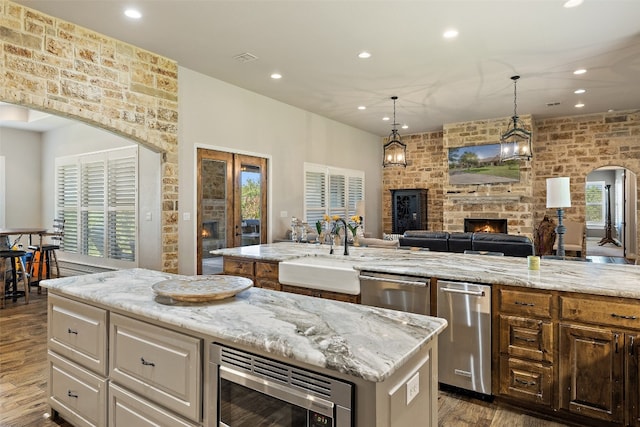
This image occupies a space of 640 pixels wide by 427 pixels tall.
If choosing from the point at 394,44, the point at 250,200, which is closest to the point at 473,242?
the point at 394,44

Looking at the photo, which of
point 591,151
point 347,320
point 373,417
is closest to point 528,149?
point 591,151

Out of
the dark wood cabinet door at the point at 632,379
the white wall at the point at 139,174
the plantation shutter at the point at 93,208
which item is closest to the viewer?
the dark wood cabinet door at the point at 632,379

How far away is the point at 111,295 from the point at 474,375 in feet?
7.95

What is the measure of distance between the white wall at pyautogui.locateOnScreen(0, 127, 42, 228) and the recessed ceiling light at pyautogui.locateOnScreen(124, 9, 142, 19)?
6193 millimetres

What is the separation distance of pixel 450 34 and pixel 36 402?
5.07 meters

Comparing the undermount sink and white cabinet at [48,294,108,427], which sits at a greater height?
the undermount sink

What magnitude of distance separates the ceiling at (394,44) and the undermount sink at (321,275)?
2.46 metres

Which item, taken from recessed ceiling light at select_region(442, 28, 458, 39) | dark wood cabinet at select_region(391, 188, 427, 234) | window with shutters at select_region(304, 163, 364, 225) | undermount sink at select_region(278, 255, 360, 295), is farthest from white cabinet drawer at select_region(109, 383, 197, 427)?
dark wood cabinet at select_region(391, 188, 427, 234)

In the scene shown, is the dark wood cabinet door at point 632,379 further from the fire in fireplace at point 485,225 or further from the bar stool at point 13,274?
the bar stool at point 13,274

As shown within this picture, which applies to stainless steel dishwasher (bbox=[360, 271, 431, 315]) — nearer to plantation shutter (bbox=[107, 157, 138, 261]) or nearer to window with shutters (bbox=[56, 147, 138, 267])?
window with shutters (bbox=[56, 147, 138, 267])

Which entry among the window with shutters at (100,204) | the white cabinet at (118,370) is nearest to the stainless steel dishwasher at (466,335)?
the white cabinet at (118,370)

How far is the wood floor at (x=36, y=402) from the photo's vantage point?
7.88 feet

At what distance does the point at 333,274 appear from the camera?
310 cm

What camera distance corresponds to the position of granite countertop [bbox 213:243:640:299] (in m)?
2.28
